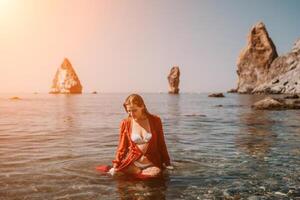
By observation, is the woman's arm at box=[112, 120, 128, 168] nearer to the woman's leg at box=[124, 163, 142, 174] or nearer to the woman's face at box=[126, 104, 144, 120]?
the woman's leg at box=[124, 163, 142, 174]

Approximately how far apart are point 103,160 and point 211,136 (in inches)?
319

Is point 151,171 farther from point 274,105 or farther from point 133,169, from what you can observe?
point 274,105

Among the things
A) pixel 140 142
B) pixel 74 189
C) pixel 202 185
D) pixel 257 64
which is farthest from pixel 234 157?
pixel 257 64

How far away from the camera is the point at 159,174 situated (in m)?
8.13

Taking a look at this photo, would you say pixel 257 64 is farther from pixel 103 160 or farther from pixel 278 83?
pixel 103 160

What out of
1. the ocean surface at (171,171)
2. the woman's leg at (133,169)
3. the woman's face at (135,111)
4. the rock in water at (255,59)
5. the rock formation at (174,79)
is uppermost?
the rock in water at (255,59)

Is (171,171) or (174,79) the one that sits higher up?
(174,79)

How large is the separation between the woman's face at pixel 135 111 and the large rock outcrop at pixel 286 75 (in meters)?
102

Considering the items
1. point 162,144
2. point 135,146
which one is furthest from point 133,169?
point 162,144

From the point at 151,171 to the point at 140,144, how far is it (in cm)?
70

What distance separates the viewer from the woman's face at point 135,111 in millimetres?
7852

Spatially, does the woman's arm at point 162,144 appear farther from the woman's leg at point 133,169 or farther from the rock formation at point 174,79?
the rock formation at point 174,79

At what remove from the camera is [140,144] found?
26.7 feet

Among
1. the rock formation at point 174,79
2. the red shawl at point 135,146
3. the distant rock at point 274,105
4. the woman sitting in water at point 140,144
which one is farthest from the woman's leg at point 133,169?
the rock formation at point 174,79
